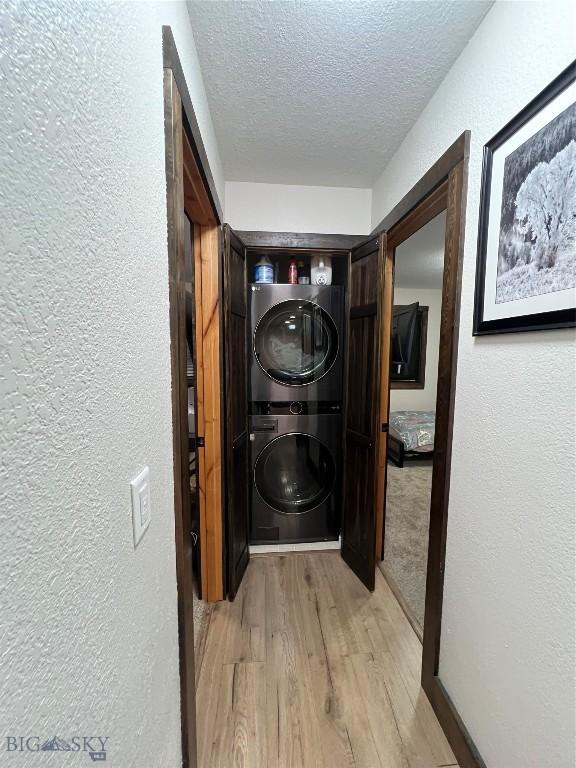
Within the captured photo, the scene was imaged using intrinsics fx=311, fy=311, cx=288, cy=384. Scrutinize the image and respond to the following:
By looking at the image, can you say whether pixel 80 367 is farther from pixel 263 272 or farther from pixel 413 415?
pixel 413 415

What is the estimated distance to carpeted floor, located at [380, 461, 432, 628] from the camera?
1.93m

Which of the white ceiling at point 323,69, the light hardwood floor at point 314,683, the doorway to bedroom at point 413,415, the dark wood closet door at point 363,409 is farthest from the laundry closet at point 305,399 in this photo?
the white ceiling at point 323,69

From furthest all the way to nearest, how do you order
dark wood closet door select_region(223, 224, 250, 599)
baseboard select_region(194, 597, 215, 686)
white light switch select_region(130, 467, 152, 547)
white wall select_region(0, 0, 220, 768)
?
dark wood closet door select_region(223, 224, 250, 599) < baseboard select_region(194, 597, 215, 686) < white light switch select_region(130, 467, 152, 547) < white wall select_region(0, 0, 220, 768)

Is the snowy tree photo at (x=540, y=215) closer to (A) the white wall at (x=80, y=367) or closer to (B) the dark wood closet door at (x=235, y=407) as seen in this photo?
(A) the white wall at (x=80, y=367)

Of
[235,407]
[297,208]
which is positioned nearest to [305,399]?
[235,407]

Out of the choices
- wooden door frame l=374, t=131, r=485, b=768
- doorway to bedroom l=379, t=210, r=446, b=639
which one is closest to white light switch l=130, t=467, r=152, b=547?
wooden door frame l=374, t=131, r=485, b=768

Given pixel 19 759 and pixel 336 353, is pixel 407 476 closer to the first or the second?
pixel 336 353

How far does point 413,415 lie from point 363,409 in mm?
2932

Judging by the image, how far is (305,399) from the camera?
2.18 metres

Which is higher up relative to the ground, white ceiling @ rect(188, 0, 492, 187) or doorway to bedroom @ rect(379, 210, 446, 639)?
white ceiling @ rect(188, 0, 492, 187)

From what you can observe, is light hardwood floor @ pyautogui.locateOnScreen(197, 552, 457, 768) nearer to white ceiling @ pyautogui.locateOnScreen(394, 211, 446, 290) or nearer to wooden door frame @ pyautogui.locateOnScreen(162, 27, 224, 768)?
wooden door frame @ pyautogui.locateOnScreen(162, 27, 224, 768)

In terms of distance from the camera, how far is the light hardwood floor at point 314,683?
114 centimetres

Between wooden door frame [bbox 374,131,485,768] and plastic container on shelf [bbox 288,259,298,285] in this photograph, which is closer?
wooden door frame [bbox 374,131,485,768]

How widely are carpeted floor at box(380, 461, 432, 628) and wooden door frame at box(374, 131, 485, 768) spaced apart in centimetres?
46
